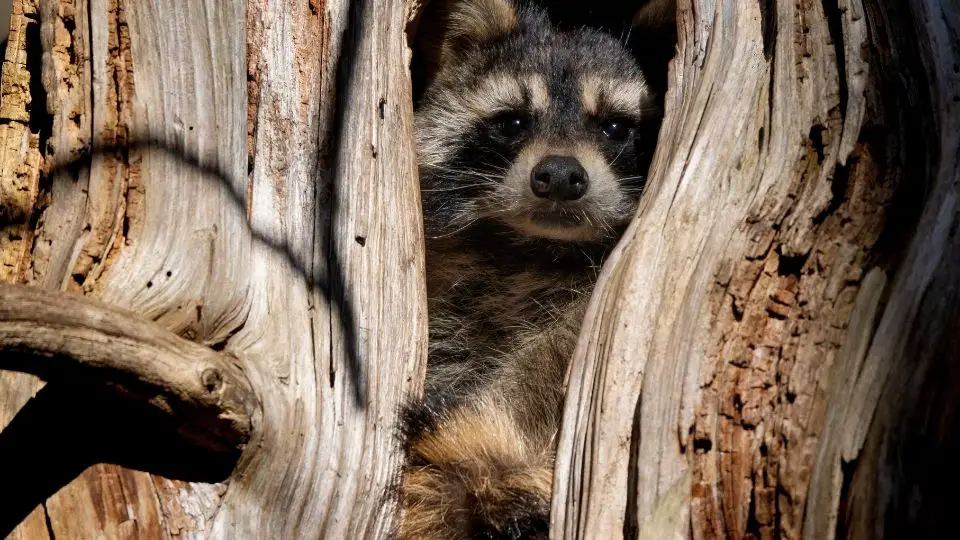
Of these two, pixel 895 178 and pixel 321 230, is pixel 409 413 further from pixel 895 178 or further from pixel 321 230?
pixel 895 178

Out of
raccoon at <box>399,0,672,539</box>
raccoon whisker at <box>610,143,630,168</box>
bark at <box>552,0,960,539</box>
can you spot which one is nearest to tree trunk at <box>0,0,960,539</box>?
bark at <box>552,0,960,539</box>

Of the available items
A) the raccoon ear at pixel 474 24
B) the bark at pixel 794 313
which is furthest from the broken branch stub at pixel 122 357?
the raccoon ear at pixel 474 24

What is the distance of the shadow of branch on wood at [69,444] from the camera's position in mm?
1607

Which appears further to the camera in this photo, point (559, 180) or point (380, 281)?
point (559, 180)

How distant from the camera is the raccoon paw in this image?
206cm

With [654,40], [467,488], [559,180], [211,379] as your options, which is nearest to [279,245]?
[211,379]

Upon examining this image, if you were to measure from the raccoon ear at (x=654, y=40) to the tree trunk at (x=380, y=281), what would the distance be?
100 centimetres

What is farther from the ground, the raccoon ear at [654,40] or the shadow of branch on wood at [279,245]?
the raccoon ear at [654,40]

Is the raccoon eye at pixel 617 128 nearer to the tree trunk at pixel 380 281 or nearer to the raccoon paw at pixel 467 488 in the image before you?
the tree trunk at pixel 380 281

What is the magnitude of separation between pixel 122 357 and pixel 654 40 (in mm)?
2235

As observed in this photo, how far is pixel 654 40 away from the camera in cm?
319

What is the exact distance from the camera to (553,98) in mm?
3105

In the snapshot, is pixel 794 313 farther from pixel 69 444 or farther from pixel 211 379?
pixel 69 444

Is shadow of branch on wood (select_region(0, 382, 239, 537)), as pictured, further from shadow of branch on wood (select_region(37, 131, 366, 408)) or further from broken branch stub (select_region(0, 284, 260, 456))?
shadow of branch on wood (select_region(37, 131, 366, 408))
